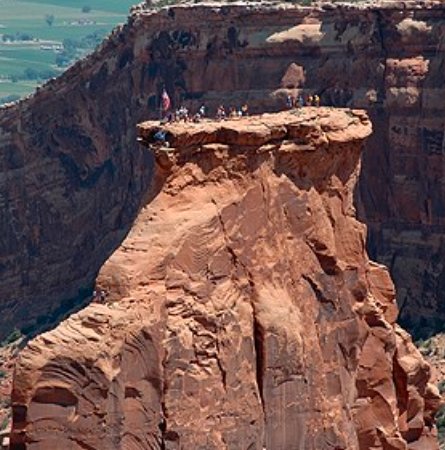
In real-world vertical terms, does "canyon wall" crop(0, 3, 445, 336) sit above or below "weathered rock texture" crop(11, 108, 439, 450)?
below

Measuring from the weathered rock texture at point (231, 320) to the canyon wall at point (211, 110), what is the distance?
212ft

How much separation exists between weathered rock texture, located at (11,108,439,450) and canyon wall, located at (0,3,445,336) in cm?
6459

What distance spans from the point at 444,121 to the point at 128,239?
2792 inches

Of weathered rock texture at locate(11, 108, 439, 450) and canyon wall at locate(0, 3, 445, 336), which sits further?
canyon wall at locate(0, 3, 445, 336)

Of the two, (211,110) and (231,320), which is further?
(211,110)

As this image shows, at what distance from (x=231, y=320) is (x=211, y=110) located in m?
71.2

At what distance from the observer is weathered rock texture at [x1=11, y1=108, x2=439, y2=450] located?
36812mm

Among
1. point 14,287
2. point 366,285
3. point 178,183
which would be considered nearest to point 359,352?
point 366,285

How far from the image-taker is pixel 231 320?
38.7 meters

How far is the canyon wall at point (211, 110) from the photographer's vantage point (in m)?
109

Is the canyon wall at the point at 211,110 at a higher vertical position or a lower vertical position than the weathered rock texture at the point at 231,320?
lower

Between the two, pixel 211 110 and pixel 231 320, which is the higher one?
pixel 231 320

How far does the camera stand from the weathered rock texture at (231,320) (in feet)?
121

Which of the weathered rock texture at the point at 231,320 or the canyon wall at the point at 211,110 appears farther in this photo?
the canyon wall at the point at 211,110
